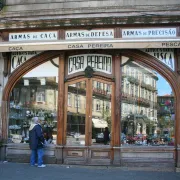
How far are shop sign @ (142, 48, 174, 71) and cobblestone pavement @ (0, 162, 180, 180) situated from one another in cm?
314

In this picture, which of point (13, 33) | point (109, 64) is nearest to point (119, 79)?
point (109, 64)

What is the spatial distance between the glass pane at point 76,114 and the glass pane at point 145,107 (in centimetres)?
122

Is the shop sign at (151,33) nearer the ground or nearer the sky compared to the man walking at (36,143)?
nearer the sky

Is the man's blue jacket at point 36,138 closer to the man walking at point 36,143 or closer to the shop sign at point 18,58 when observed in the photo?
the man walking at point 36,143

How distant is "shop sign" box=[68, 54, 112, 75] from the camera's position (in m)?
11.3

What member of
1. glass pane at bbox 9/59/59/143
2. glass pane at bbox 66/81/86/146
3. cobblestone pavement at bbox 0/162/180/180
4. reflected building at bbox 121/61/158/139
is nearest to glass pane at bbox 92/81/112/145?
glass pane at bbox 66/81/86/146

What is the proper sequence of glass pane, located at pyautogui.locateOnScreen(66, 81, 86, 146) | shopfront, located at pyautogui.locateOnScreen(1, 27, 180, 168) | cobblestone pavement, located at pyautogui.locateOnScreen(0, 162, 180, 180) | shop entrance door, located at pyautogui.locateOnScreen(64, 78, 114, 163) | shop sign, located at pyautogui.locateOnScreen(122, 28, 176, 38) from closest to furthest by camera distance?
cobblestone pavement, located at pyautogui.locateOnScreen(0, 162, 180, 180) → shop sign, located at pyautogui.locateOnScreen(122, 28, 176, 38) → shopfront, located at pyautogui.locateOnScreen(1, 27, 180, 168) → shop entrance door, located at pyautogui.locateOnScreen(64, 78, 114, 163) → glass pane, located at pyautogui.locateOnScreen(66, 81, 86, 146)

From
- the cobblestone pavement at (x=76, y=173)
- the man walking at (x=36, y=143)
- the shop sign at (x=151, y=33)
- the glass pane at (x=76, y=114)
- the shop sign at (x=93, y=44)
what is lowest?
the cobblestone pavement at (x=76, y=173)

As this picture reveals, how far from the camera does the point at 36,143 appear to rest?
10.8 meters

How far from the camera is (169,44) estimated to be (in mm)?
10258

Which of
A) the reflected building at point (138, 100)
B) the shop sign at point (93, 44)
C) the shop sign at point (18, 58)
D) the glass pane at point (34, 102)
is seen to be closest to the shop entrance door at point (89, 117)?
the reflected building at point (138, 100)

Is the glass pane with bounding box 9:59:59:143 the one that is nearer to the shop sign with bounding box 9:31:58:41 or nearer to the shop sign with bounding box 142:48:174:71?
the shop sign with bounding box 9:31:58:41

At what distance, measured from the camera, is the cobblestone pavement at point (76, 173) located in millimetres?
9109

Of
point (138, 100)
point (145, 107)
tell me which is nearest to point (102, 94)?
point (138, 100)
